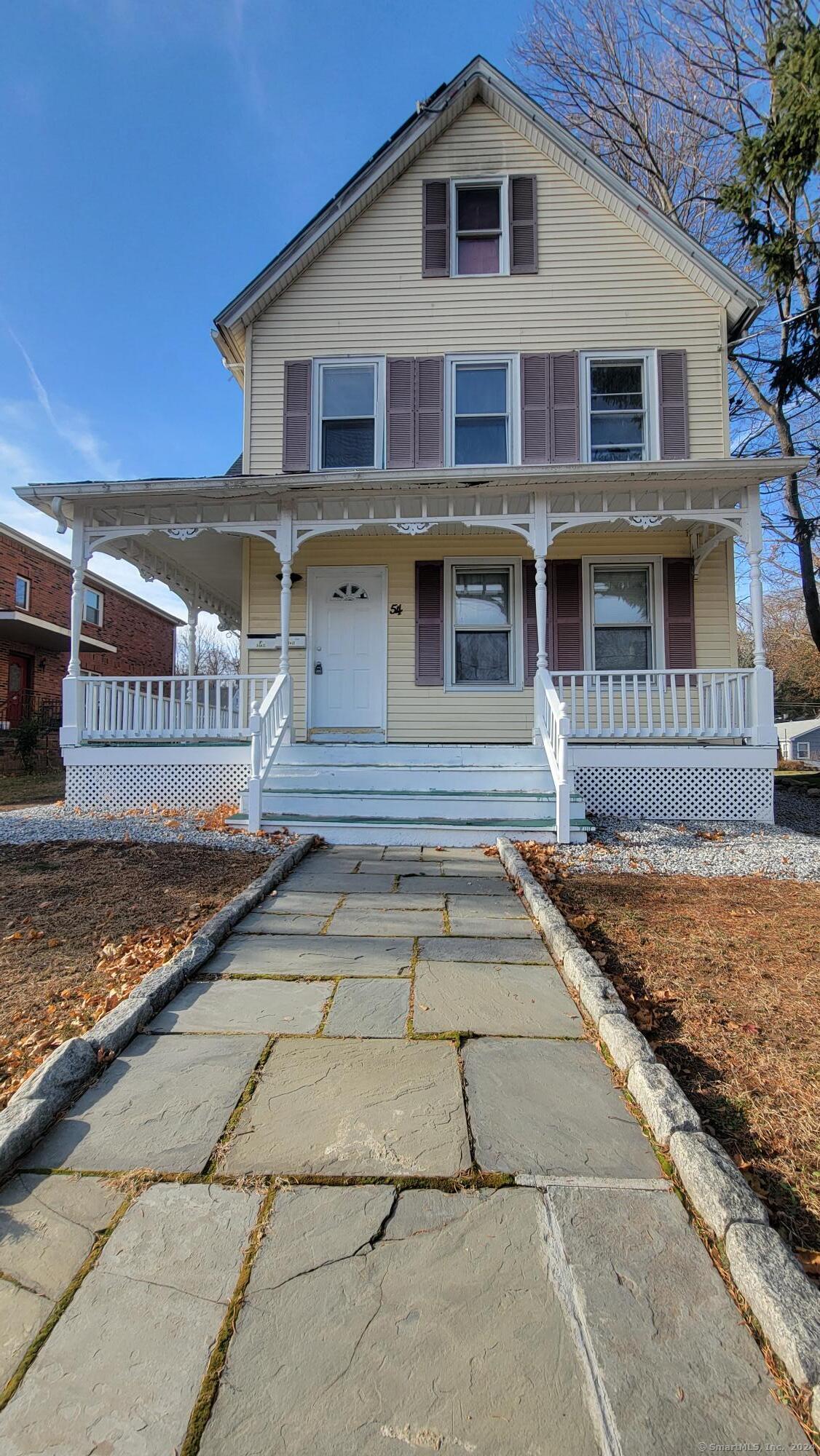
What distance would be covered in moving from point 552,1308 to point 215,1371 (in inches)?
24.0

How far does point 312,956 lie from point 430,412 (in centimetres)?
769

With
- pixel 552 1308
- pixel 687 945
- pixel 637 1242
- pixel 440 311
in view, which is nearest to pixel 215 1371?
pixel 552 1308

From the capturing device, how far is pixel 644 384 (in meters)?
8.87

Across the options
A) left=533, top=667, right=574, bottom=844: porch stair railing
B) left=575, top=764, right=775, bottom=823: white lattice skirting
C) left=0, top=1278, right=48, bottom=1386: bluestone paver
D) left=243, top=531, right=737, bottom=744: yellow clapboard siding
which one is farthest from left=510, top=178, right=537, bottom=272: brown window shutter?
left=0, top=1278, right=48, bottom=1386: bluestone paver

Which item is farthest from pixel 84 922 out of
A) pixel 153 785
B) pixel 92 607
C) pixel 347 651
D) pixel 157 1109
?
pixel 92 607

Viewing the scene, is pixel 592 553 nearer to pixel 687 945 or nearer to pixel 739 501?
pixel 739 501

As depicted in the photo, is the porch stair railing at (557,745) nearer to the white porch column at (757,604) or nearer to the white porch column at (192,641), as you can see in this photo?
the white porch column at (757,604)

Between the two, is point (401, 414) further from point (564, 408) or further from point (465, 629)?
point (465, 629)

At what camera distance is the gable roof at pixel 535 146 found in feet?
28.3

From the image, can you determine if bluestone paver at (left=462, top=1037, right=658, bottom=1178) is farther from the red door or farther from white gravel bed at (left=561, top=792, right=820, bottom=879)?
the red door

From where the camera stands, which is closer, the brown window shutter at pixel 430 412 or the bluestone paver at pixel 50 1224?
the bluestone paver at pixel 50 1224

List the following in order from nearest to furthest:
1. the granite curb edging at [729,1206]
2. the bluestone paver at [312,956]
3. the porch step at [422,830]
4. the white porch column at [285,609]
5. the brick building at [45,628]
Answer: the granite curb edging at [729,1206] → the bluestone paver at [312,956] → the porch step at [422,830] → the white porch column at [285,609] → the brick building at [45,628]

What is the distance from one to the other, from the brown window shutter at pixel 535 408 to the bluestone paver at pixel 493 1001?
23.8 feet

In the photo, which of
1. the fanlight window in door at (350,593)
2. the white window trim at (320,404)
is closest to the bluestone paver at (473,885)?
→ the fanlight window in door at (350,593)
